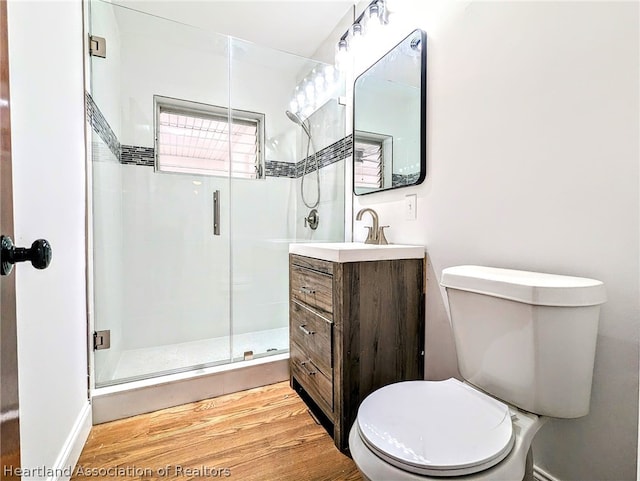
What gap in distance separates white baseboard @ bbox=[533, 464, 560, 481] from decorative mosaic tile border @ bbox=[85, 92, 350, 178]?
1.78m

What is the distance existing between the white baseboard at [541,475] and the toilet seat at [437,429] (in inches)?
15.4

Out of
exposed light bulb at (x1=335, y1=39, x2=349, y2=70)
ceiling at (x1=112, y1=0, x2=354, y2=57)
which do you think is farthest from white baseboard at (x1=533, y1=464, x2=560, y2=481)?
ceiling at (x1=112, y1=0, x2=354, y2=57)

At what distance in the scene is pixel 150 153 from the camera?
2273mm

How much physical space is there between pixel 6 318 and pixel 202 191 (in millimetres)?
1914

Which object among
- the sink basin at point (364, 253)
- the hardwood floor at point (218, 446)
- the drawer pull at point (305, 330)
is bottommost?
the hardwood floor at point (218, 446)

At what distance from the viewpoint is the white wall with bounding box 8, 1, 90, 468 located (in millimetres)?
847

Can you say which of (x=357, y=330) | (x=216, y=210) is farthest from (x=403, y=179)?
(x=216, y=210)

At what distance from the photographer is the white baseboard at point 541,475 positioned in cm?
102

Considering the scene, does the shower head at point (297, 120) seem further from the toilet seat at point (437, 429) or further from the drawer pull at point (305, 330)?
the toilet seat at point (437, 429)

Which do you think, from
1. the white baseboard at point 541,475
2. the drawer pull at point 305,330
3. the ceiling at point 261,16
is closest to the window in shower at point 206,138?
the ceiling at point 261,16

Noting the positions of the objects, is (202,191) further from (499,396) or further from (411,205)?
(499,396)

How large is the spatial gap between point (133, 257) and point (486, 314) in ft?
7.36

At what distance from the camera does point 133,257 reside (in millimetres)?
2227

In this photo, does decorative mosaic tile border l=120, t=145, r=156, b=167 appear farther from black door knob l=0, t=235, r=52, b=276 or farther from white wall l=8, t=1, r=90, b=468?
black door knob l=0, t=235, r=52, b=276
